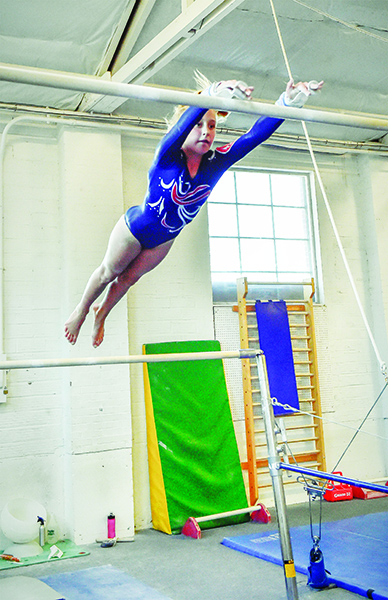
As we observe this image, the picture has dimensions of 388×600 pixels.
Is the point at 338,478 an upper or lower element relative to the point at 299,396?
lower

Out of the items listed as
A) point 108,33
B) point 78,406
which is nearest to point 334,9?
point 108,33

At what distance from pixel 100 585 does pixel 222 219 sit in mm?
3706

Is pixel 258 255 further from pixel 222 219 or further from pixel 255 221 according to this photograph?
pixel 222 219

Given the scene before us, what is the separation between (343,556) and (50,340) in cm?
291

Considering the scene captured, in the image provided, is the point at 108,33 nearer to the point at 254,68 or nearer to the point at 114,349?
the point at 254,68

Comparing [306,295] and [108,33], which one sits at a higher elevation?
[108,33]

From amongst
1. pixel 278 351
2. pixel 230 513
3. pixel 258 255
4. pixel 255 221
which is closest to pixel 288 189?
pixel 255 221

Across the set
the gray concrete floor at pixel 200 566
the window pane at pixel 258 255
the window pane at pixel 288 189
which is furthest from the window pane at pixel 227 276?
the gray concrete floor at pixel 200 566

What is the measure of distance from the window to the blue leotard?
11.0 ft

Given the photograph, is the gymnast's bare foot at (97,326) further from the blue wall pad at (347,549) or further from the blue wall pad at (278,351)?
the blue wall pad at (278,351)

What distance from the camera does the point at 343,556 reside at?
4.21 meters

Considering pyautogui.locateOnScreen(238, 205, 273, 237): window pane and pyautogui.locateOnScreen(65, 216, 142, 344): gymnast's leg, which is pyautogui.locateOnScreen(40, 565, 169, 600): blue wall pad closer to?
pyautogui.locateOnScreen(65, 216, 142, 344): gymnast's leg

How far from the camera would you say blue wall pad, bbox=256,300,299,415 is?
5953mm

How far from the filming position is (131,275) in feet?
10.1
